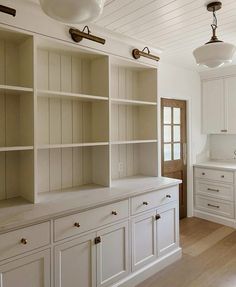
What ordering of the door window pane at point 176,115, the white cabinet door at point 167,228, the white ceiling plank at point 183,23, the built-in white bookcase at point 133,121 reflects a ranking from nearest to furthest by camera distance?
the white ceiling plank at point 183,23
the white cabinet door at point 167,228
the built-in white bookcase at point 133,121
the door window pane at point 176,115

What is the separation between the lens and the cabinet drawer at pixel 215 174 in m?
3.69

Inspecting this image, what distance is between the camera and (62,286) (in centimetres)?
183

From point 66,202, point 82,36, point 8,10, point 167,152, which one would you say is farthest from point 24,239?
point 167,152

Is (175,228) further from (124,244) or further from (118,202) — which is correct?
(118,202)

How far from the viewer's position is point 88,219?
6.47 feet

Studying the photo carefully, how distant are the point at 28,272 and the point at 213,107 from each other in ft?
12.0

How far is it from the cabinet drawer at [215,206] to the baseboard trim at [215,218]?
6 centimetres

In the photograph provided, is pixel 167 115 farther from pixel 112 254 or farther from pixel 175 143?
pixel 112 254

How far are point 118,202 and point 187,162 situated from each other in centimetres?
220

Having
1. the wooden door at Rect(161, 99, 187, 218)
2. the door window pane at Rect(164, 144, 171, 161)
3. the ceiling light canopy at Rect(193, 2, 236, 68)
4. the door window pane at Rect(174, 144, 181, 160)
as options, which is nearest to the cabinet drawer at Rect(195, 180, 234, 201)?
the wooden door at Rect(161, 99, 187, 218)

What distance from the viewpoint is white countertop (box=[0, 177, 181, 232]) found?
64.3 inches

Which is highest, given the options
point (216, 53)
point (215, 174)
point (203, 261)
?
point (216, 53)

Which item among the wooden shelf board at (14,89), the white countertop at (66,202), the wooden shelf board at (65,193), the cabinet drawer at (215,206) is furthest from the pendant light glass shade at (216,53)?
the cabinet drawer at (215,206)

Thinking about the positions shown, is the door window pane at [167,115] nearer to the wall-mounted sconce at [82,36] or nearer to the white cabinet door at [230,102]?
the white cabinet door at [230,102]
